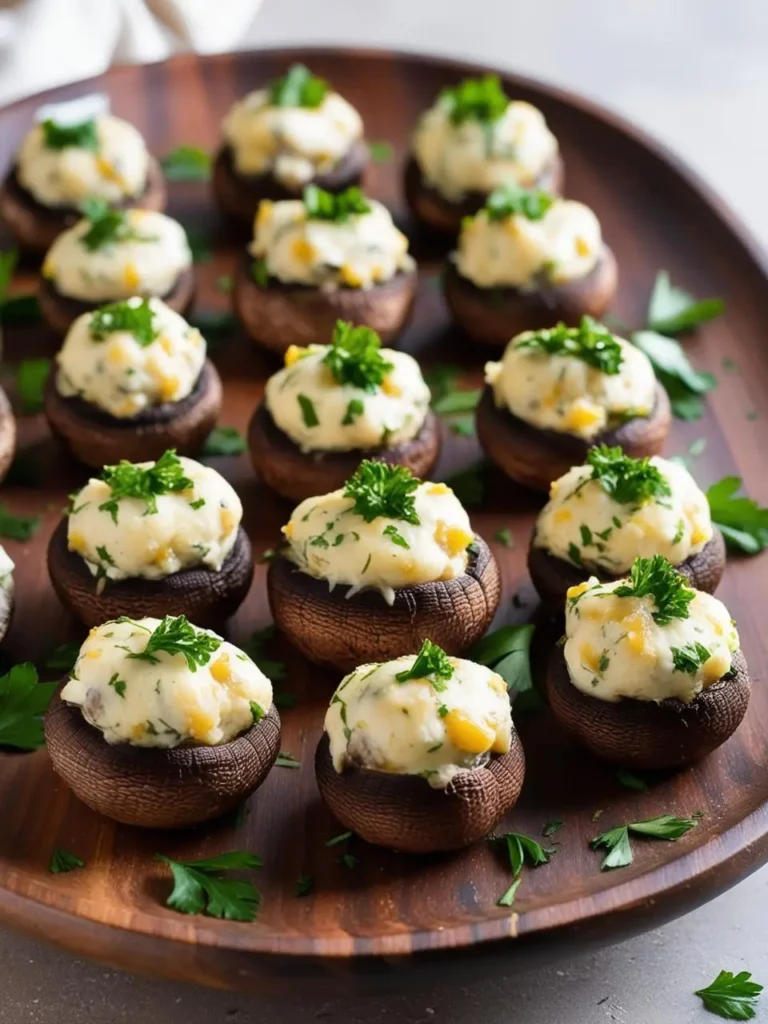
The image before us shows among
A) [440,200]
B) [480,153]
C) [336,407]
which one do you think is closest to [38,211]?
[440,200]

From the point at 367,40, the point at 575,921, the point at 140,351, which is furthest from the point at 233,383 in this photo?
the point at 367,40

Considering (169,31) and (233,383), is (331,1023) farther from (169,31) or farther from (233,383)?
(169,31)

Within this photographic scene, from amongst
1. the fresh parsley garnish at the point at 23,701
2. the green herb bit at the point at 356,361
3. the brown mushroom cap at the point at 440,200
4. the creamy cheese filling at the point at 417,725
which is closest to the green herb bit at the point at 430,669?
the creamy cheese filling at the point at 417,725

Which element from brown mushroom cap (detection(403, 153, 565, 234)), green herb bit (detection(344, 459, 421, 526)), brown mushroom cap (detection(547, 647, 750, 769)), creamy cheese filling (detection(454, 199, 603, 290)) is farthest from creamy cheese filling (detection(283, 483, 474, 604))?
brown mushroom cap (detection(403, 153, 565, 234))

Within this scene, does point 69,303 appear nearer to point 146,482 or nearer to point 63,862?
point 146,482

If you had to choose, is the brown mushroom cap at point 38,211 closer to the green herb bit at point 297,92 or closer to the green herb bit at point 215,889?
the green herb bit at point 297,92

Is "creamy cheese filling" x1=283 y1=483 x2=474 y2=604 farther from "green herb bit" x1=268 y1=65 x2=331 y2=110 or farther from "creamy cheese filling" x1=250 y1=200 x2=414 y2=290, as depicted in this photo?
"green herb bit" x1=268 y1=65 x2=331 y2=110
